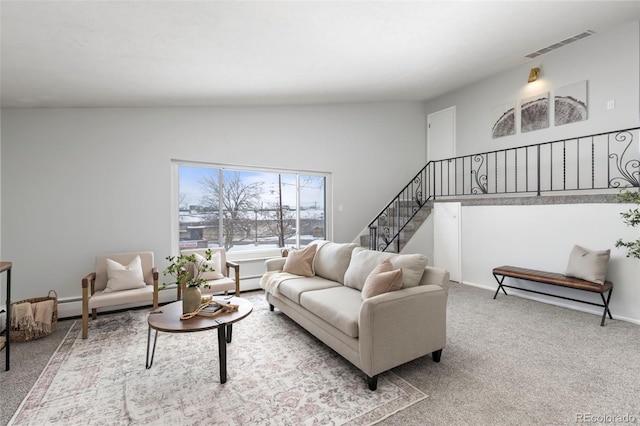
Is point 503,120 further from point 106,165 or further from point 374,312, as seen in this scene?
point 106,165

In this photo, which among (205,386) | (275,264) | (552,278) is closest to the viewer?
(205,386)

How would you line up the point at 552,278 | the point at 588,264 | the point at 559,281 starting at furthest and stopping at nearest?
the point at 552,278
the point at 559,281
the point at 588,264

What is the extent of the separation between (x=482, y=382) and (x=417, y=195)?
5072 mm

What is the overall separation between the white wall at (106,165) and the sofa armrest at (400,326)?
349 cm

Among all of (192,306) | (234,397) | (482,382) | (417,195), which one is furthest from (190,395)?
(417,195)

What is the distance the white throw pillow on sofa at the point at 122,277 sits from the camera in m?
3.62

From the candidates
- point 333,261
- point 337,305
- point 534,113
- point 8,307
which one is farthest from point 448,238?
point 8,307

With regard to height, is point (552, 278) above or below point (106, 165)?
below

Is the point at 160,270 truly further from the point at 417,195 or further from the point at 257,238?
the point at 417,195

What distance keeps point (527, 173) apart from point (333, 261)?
4169 millimetres

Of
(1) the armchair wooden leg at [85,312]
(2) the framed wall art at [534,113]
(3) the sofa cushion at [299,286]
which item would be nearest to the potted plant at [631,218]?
(2) the framed wall art at [534,113]

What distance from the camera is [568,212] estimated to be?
418cm

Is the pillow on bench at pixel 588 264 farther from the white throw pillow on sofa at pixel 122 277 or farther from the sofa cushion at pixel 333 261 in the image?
the white throw pillow on sofa at pixel 122 277

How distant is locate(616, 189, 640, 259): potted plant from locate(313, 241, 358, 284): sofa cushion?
3.04m
